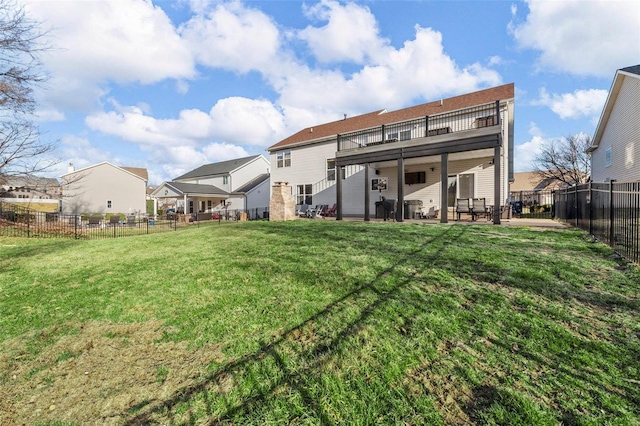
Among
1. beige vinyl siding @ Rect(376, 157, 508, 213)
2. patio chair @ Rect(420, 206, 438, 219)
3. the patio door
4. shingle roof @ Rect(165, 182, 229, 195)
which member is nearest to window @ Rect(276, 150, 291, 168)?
beige vinyl siding @ Rect(376, 157, 508, 213)

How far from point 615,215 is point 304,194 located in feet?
54.4

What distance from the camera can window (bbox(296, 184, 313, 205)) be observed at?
65.9 ft

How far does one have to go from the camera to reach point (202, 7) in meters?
10.6

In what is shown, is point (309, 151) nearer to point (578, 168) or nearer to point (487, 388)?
point (487, 388)

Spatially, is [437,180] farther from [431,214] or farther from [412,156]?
[412,156]

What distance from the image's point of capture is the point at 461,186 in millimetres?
13906

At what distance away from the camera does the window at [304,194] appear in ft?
65.9

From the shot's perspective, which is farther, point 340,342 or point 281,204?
point 281,204

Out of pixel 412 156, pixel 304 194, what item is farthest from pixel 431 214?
pixel 304 194

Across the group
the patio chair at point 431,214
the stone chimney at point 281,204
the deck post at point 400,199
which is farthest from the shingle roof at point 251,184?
the deck post at point 400,199

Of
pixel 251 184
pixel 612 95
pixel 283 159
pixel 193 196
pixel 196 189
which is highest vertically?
pixel 612 95

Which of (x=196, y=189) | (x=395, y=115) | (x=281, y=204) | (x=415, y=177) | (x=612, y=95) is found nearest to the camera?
(x=281, y=204)

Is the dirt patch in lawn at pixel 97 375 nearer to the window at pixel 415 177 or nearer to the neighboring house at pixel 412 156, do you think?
the neighboring house at pixel 412 156

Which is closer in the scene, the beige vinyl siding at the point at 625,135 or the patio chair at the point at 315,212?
the beige vinyl siding at the point at 625,135
